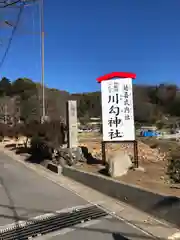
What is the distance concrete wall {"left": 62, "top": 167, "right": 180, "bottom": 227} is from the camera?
5672 mm

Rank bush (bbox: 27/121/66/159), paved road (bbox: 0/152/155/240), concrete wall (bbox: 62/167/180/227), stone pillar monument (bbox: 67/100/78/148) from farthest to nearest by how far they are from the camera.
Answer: bush (bbox: 27/121/66/159) < stone pillar monument (bbox: 67/100/78/148) < concrete wall (bbox: 62/167/180/227) < paved road (bbox: 0/152/155/240)

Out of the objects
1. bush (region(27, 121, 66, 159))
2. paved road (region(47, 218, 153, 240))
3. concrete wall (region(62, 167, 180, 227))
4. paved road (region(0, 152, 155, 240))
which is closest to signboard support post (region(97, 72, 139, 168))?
concrete wall (region(62, 167, 180, 227))

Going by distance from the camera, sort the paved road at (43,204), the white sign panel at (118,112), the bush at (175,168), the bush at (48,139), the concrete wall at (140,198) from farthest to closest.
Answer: the bush at (48,139)
the white sign panel at (118,112)
the bush at (175,168)
the concrete wall at (140,198)
the paved road at (43,204)

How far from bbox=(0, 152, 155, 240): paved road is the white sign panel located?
9.10ft

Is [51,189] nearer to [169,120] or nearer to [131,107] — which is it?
[131,107]

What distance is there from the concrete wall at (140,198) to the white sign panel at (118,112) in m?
2.22

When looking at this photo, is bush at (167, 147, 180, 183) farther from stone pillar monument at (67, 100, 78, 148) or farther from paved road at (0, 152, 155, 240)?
stone pillar monument at (67, 100, 78, 148)

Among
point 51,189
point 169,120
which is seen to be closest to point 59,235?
point 51,189

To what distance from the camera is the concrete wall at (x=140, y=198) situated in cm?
567

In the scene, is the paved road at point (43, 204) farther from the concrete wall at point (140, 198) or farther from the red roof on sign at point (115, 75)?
the red roof on sign at point (115, 75)

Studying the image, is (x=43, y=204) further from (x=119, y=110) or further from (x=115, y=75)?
(x=115, y=75)

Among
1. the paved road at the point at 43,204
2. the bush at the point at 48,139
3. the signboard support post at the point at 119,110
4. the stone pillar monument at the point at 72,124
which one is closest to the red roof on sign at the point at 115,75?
the signboard support post at the point at 119,110

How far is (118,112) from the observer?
430 inches

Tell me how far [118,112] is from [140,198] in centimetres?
472
